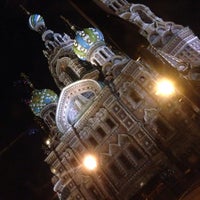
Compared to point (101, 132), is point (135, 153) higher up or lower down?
lower down

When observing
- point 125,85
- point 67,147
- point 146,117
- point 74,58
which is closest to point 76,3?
point 146,117

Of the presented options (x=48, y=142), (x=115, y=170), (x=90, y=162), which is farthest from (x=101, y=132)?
(x=48, y=142)

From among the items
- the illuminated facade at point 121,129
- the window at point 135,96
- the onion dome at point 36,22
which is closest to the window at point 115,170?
the illuminated facade at point 121,129

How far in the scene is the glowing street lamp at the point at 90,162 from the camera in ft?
82.9

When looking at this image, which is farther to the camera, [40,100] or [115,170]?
[40,100]

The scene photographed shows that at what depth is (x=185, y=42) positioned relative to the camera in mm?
26984

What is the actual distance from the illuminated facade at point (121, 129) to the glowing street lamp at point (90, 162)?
38cm

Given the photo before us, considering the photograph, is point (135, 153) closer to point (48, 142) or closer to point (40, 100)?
point (48, 142)

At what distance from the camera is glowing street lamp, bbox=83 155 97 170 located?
2527cm

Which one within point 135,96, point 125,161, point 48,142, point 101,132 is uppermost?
point 48,142

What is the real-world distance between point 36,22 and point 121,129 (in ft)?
71.1

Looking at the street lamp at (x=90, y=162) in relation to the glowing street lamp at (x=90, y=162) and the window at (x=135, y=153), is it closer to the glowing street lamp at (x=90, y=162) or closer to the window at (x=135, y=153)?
the glowing street lamp at (x=90, y=162)

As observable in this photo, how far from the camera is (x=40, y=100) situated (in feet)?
115

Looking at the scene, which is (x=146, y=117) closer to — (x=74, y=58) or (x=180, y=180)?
(x=180, y=180)
